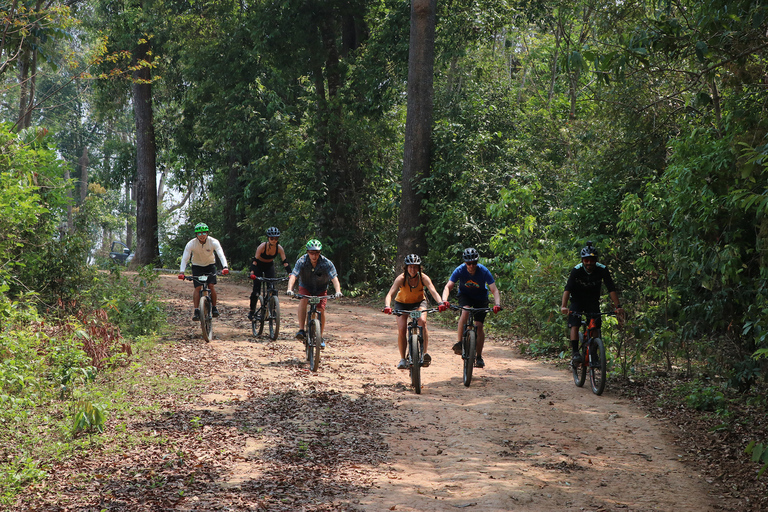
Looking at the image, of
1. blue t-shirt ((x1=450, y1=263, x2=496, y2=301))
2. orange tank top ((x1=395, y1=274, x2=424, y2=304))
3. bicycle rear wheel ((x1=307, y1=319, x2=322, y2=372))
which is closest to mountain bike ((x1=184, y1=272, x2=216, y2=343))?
bicycle rear wheel ((x1=307, y1=319, x2=322, y2=372))

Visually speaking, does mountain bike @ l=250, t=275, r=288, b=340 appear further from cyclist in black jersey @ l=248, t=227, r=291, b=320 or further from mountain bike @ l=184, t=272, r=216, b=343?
mountain bike @ l=184, t=272, r=216, b=343

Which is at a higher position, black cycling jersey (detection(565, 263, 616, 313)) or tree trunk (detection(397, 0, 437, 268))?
tree trunk (detection(397, 0, 437, 268))

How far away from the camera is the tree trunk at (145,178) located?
30.2 m

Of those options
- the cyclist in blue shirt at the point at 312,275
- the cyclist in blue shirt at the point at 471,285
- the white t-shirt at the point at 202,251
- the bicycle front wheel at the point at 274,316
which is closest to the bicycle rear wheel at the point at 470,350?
the cyclist in blue shirt at the point at 471,285

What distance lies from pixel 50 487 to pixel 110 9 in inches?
1157

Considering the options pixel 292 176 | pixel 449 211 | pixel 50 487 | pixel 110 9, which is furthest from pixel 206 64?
pixel 50 487

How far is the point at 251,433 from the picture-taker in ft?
26.1

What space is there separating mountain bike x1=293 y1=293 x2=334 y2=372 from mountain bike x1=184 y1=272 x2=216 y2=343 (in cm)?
249

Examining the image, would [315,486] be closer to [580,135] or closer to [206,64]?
[580,135]

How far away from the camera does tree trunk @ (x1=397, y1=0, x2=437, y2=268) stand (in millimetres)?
19625

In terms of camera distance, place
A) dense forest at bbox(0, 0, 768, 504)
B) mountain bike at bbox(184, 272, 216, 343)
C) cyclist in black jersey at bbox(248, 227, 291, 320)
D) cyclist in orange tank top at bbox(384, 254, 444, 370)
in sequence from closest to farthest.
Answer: dense forest at bbox(0, 0, 768, 504) → cyclist in orange tank top at bbox(384, 254, 444, 370) → mountain bike at bbox(184, 272, 216, 343) → cyclist in black jersey at bbox(248, 227, 291, 320)

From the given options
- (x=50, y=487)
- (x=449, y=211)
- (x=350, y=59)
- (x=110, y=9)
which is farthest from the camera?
(x=110, y=9)

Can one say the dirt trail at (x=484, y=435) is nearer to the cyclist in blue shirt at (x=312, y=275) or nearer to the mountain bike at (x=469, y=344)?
the mountain bike at (x=469, y=344)

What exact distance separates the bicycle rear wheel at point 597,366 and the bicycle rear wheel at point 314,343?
4251 millimetres
